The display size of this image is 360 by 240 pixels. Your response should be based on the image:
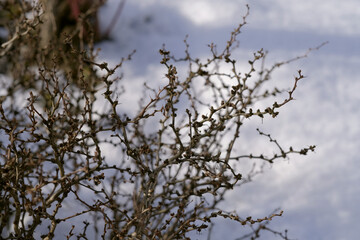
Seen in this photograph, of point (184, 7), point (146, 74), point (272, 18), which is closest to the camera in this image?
point (146, 74)

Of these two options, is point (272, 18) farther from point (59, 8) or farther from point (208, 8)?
point (59, 8)

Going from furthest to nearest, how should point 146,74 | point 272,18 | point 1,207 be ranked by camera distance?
point 272,18
point 146,74
point 1,207

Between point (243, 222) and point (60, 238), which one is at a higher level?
point (60, 238)

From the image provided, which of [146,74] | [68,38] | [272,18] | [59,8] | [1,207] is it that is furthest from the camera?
[272,18]

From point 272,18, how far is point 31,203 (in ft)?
25.7

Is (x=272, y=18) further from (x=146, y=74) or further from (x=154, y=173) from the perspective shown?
(x=154, y=173)

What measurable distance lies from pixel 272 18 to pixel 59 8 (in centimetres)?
393

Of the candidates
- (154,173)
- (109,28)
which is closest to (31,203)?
(154,173)

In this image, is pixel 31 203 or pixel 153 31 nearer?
pixel 31 203

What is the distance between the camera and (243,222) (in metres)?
2.42

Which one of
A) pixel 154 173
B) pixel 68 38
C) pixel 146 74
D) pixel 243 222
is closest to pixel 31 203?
pixel 154 173

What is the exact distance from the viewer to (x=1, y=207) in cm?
285

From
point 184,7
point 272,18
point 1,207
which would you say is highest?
point 184,7

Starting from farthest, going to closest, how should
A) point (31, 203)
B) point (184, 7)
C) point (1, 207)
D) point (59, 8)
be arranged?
point (184, 7) < point (59, 8) < point (1, 207) < point (31, 203)
